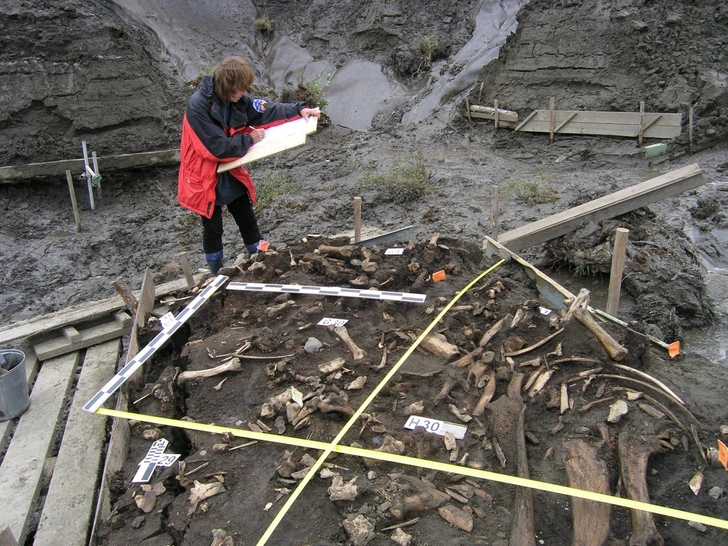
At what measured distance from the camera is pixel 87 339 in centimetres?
471

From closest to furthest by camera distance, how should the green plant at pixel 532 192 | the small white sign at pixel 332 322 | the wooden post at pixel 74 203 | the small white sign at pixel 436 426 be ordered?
the small white sign at pixel 436 426, the small white sign at pixel 332 322, the green plant at pixel 532 192, the wooden post at pixel 74 203

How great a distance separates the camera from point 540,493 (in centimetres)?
256

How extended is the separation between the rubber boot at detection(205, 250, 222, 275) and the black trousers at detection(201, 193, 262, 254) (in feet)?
0.13

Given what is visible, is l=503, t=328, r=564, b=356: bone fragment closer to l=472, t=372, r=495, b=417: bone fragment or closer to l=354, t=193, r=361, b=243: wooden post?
l=472, t=372, r=495, b=417: bone fragment

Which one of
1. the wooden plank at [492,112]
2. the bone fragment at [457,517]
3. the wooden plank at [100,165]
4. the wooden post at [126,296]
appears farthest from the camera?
the wooden plank at [492,112]

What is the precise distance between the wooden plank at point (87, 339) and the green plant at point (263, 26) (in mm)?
13031

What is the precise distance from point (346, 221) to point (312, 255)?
332 cm

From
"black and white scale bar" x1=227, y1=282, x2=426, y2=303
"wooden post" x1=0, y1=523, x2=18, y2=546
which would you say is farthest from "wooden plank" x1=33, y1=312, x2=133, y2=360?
"wooden post" x1=0, y1=523, x2=18, y2=546

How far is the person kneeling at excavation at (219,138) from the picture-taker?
445 cm

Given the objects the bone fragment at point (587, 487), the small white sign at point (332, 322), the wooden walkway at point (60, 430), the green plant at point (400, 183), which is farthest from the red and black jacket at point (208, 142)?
the green plant at point (400, 183)

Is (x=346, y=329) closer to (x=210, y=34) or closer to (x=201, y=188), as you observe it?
(x=201, y=188)

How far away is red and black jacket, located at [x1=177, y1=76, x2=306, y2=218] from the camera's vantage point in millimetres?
4469

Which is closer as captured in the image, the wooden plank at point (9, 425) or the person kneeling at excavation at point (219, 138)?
the wooden plank at point (9, 425)

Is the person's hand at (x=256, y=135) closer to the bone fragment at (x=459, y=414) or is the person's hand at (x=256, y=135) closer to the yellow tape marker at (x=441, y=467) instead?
Answer: the yellow tape marker at (x=441, y=467)
